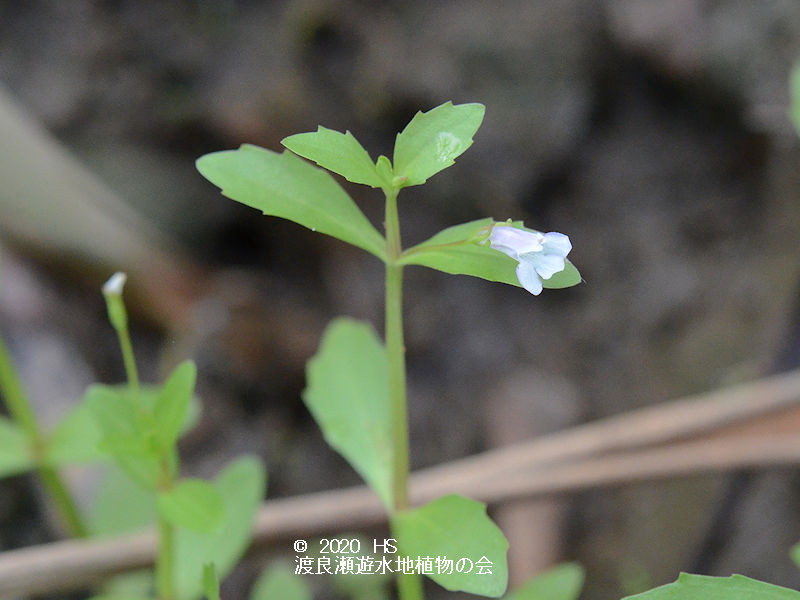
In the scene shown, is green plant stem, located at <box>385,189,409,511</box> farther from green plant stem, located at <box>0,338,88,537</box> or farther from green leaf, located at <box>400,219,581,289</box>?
green plant stem, located at <box>0,338,88,537</box>

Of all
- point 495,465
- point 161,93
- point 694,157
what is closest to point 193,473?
point 495,465

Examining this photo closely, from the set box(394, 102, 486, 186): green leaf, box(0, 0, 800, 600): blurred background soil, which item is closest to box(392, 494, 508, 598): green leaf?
box(394, 102, 486, 186): green leaf

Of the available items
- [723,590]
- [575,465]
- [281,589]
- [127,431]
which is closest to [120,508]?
[281,589]

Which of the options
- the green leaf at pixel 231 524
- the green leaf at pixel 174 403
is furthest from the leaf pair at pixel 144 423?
the green leaf at pixel 231 524

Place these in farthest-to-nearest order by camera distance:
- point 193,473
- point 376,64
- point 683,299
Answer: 1. point 376,64
2. point 683,299
3. point 193,473

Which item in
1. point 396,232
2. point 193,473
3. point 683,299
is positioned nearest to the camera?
point 396,232

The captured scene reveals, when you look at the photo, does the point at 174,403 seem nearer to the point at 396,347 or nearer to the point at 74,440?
the point at 396,347

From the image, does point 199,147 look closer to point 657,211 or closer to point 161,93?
point 161,93

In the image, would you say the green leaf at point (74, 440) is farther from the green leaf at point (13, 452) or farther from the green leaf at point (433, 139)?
the green leaf at point (433, 139)
